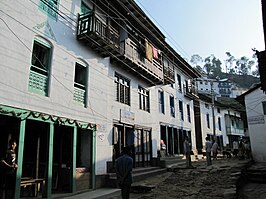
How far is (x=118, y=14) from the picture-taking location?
14.3m

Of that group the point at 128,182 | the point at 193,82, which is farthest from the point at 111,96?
the point at 193,82

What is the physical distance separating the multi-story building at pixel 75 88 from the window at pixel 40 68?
37mm

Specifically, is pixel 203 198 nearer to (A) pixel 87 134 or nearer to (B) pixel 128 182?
(B) pixel 128 182

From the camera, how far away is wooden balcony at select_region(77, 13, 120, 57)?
1071 centimetres

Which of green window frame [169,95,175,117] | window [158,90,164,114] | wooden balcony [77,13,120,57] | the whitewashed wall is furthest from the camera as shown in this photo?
green window frame [169,95,175,117]

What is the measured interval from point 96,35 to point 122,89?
173 inches

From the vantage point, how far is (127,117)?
1410cm

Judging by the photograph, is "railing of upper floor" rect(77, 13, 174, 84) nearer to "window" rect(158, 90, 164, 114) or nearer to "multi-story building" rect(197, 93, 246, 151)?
"window" rect(158, 90, 164, 114)

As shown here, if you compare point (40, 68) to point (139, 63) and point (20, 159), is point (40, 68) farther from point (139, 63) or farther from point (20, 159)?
point (139, 63)

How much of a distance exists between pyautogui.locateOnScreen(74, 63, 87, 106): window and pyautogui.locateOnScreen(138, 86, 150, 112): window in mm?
5867

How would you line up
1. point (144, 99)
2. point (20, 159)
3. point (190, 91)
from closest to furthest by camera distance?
point (20, 159), point (144, 99), point (190, 91)

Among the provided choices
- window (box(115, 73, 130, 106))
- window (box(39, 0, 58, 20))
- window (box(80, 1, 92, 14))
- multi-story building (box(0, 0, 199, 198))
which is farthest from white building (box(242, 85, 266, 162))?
window (box(39, 0, 58, 20))

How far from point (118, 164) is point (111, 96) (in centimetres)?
629

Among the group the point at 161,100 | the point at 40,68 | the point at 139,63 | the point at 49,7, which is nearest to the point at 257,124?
the point at 161,100
